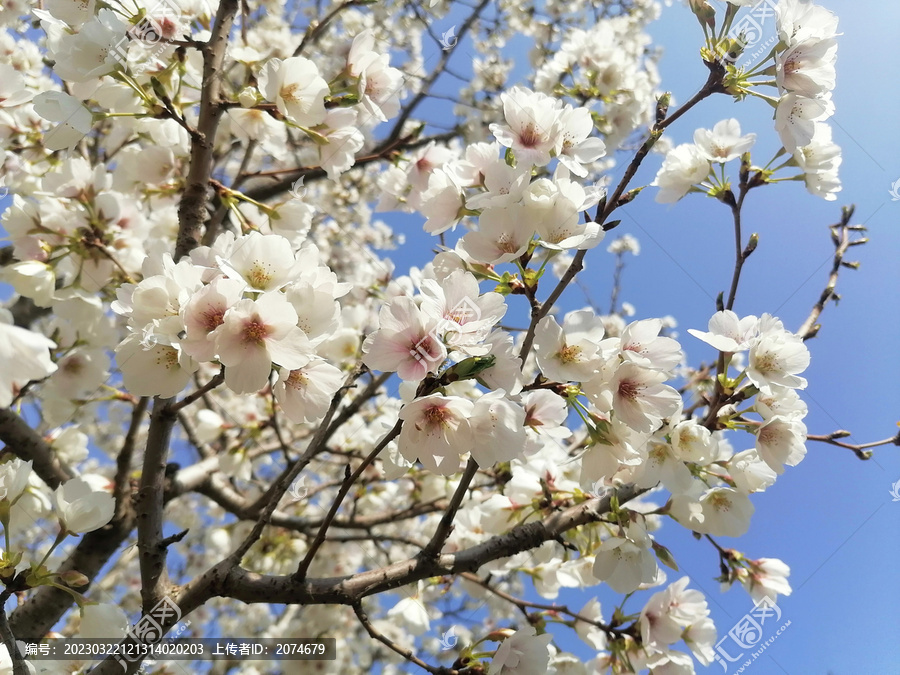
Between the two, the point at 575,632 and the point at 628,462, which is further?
the point at 575,632

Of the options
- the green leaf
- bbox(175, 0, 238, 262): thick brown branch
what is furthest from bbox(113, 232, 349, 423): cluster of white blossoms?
the green leaf

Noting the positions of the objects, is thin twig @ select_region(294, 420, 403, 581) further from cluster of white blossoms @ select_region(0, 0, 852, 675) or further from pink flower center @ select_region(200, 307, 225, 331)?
pink flower center @ select_region(200, 307, 225, 331)

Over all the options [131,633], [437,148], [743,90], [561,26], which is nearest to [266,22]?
[561,26]

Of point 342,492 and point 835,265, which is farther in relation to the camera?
point 835,265

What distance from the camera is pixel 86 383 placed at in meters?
2.09

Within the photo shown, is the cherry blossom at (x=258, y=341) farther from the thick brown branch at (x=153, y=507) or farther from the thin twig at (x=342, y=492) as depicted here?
the thick brown branch at (x=153, y=507)

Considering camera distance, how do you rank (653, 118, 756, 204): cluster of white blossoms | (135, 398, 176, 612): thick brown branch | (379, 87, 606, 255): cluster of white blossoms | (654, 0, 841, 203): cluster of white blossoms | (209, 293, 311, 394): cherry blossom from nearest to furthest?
(209, 293, 311, 394): cherry blossom, (379, 87, 606, 255): cluster of white blossoms, (654, 0, 841, 203): cluster of white blossoms, (135, 398, 176, 612): thick brown branch, (653, 118, 756, 204): cluster of white blossoms

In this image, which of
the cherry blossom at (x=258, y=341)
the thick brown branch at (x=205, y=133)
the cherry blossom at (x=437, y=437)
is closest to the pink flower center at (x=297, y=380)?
the cherry blossom at (x=258, y=341)

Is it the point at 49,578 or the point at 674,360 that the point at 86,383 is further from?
the point at 674,360

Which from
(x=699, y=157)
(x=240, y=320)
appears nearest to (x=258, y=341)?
(x=240, y=320)

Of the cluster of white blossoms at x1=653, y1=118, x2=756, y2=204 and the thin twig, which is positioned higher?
the cluster of white blossoms at x1=653, y1=118, x2=756, y2=204

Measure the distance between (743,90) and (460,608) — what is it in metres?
4.67

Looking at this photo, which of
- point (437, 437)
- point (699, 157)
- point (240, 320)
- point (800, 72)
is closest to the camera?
point (240, 320)

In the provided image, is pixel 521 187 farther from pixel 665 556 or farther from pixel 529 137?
pixel 665 556
